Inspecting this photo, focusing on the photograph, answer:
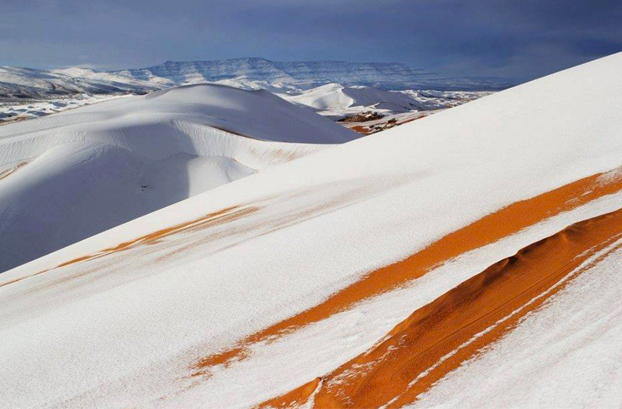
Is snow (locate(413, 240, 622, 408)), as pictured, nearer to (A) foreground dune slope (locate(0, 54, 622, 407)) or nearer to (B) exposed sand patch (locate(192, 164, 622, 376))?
(A) foreground dune slope (locate(0, 54, 622, 407))

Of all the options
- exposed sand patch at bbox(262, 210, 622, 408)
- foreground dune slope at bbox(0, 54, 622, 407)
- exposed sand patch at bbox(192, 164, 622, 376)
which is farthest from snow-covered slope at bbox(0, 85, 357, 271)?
exposed sand patch at bbox(262, 210, 622, 408)

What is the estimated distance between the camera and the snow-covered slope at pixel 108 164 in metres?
22.4

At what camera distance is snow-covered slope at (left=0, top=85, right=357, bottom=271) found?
883 inches

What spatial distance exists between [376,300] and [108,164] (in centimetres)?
2710

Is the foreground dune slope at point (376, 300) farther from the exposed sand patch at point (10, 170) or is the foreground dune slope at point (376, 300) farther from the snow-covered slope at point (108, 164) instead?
the exposed sand patch at point (10, 170)

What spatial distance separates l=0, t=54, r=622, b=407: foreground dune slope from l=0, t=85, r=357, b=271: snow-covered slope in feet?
54.2

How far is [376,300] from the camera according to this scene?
3869 millimetres

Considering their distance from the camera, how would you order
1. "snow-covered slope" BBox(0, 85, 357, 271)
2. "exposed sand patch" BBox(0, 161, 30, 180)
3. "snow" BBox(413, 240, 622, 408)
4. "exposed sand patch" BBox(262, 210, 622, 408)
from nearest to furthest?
"snow" BBox(413, 240, 622, 408) → "exposed sand patch" BBox(262, 210, 622, 408) → "snow-covered slope" BBox(0, 85, 357, 271) → "exposed sand patch" BBox(0, 161, 30, 180)

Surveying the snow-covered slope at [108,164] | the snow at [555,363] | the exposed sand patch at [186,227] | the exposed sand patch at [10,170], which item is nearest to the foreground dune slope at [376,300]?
the snow at [555,363]

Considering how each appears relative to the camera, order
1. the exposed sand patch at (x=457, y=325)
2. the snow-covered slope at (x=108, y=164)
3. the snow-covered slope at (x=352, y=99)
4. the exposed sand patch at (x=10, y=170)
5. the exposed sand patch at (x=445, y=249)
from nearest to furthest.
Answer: the exposed sand patch at (x=457, y=325) → the exposed sand patch at (x=445, y=249) → the snow-covered slope at (x=108, y=164) → the exposed sand patch at (x=10, y=170) → the snow-covered slope at (x=352, y=99)

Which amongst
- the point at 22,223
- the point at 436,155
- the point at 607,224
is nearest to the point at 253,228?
the point at 436,155

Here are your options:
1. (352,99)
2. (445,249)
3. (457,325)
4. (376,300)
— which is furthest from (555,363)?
(352,99)

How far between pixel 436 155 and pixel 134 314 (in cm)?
578

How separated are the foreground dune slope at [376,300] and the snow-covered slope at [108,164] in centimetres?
1654
